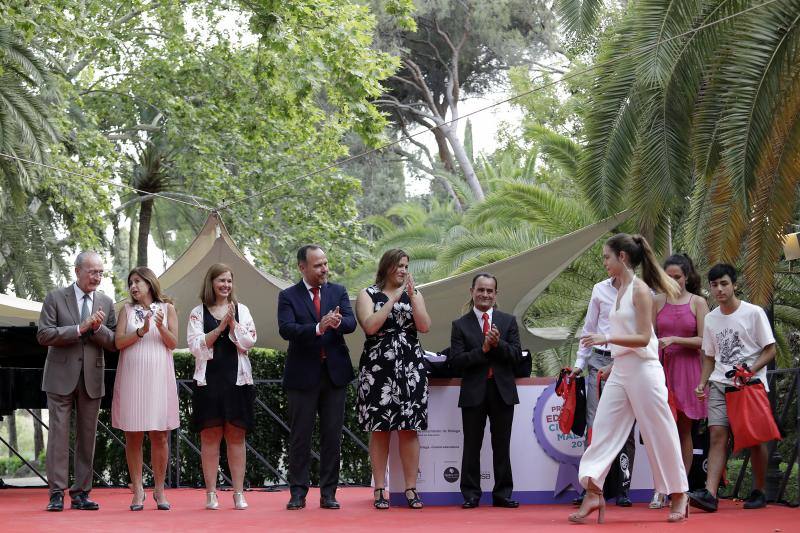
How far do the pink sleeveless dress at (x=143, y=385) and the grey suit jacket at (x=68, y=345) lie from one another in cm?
16

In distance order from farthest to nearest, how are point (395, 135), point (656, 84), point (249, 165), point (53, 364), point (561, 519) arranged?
point (395, 135) < point (249, 165) < point (656, 84) < point (53, 364) < point (561, 519)

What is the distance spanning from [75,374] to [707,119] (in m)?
5.55

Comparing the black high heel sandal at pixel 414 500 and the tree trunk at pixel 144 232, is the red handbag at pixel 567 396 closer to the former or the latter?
the black high heel sandal at pixel 414 500

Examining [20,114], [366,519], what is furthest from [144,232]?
[366,519]

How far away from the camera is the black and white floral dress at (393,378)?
7634mm

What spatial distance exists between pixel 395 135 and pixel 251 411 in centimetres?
2826

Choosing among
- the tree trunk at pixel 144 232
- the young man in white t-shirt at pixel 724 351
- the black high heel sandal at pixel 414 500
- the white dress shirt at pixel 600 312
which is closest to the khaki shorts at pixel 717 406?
the young man in white t-shirt at pixel 724 351

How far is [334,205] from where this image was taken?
2273 cm

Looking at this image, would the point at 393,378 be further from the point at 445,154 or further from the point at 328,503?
the point at 445,154

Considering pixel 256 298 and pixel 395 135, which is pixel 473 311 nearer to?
pixel 256 298

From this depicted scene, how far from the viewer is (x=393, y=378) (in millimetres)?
7680

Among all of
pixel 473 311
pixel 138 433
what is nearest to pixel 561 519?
pixel 473 311

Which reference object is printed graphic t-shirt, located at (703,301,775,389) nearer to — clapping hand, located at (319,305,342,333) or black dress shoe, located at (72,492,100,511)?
clapping hand, located at (319,305,342,333)

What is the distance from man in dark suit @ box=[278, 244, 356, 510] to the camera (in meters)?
7.69
